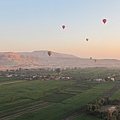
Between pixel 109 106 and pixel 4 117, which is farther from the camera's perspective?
pixel 109 106

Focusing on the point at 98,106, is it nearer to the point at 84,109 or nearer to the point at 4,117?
the point at 84,109

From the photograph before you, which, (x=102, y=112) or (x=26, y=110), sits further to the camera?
(x=26, y=110)

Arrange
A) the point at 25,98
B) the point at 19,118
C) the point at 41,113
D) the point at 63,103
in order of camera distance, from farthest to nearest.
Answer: the point at 25,98
the point at 63,103
the point at 41,113
the point at 19,118

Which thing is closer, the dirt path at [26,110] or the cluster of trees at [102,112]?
the cluster of trees at [102,112]

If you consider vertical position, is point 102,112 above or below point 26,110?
above

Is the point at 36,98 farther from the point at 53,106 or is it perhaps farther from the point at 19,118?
the point at 19,118

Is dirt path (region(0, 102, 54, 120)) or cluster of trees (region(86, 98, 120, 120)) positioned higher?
cluster of trees (region(86, 98, 120, 120))

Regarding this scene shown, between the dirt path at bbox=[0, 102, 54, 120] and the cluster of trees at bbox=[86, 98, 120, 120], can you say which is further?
the dirt path at bbox=[0, 102, 54, 120]

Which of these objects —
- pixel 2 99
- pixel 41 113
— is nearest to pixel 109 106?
pixel 41 113

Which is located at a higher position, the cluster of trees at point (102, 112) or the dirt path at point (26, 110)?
the cluster of trees at point (102, 112)

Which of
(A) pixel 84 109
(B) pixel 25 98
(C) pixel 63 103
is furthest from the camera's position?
(B) pixel 25 98
